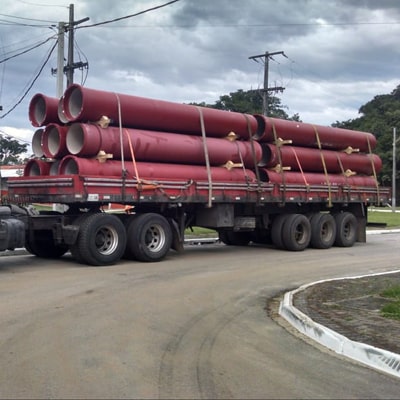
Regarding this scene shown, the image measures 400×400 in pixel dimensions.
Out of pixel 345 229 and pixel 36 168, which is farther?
pixel 345 229

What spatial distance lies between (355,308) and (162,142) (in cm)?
713

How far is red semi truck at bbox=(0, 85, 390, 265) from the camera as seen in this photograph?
498 inches

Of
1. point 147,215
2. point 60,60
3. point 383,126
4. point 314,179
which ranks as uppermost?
point 383,126

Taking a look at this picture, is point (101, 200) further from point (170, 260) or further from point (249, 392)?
point (249, 392)

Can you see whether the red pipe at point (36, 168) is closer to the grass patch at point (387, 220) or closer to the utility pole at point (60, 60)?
the utility pole at point (60, 60)

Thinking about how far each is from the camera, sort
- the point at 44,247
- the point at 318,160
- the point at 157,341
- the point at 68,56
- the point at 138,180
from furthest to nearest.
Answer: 1. the point at 68,56
2. the point at 318,160
3. the point at 44,247
4. the point at 138,180
5. the point at 157,341

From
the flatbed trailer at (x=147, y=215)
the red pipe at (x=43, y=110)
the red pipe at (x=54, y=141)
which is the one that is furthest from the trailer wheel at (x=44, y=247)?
the red pipe at (x=43, y=110)

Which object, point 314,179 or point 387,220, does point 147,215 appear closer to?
point 314,179

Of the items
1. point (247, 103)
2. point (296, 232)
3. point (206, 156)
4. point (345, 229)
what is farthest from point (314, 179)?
point (247, 103)

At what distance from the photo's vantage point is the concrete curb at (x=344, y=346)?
18.4 feet

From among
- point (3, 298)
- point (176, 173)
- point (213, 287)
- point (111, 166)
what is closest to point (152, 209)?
point (176, 173)

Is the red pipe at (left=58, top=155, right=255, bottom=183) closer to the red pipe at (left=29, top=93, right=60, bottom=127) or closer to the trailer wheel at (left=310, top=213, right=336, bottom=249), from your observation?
the red pipe at (left=29, top=93, right=60, bottom=127)

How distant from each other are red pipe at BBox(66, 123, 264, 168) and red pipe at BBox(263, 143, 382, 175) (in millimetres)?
682

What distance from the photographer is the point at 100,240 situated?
13.0m
